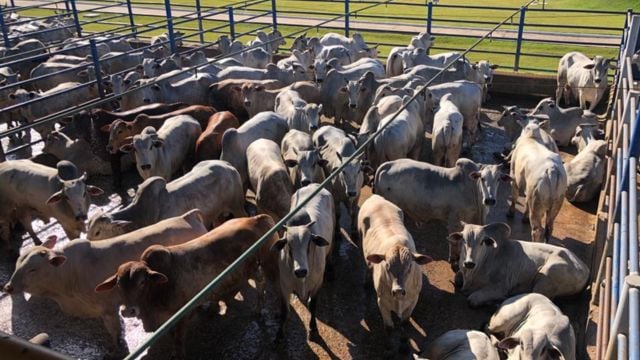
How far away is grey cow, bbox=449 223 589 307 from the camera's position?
6.51m

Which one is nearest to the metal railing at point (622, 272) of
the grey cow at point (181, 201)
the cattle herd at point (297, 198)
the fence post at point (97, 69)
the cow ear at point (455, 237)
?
the cattle herd at point (297, 198)

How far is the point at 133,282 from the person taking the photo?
5.27 metres

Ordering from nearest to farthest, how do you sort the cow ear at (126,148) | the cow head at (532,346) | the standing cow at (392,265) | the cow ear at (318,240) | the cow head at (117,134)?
the cow head at (532,346) → the standing cow at (392,265) → the cow ear at (318,240) → the cow ear at (126,148) → the cow head at (117,134)

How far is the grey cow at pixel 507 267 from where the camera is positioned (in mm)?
6508

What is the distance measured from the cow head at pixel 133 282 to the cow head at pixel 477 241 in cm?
352

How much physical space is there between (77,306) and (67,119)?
6083 millimetres

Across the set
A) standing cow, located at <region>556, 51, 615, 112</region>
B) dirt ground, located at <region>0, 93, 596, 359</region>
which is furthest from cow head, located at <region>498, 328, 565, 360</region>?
standing cow, located at <region>556, 51, 615, 112</region>

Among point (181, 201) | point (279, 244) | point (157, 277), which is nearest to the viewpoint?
point (157, 277)

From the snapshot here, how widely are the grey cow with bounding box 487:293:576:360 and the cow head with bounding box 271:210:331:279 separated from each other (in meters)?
2.08

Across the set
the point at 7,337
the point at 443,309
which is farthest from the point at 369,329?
the point at 7,337

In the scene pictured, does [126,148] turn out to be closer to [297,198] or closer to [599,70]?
[297,198]

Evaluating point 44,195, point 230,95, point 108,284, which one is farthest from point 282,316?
point 230,95

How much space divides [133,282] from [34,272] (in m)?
1.42

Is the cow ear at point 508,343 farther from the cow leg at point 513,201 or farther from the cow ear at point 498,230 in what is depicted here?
the cow leg at point 513,201
